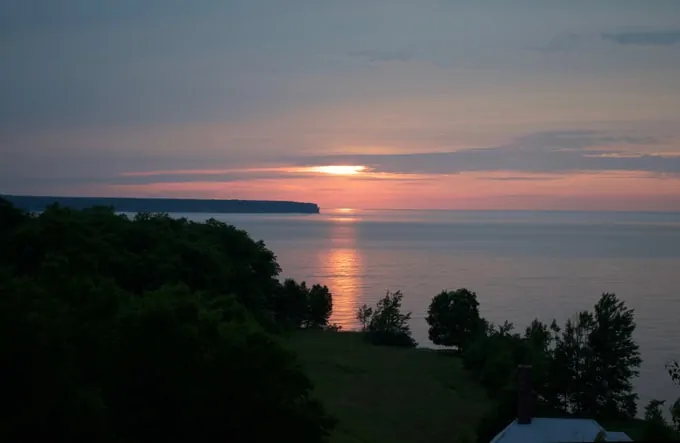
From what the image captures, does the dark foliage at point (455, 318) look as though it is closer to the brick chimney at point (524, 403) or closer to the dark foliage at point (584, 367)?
the dark foliage at point (584, 367)

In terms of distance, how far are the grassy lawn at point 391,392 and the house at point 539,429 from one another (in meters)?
5.73

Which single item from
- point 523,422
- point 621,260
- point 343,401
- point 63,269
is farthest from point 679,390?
point 621,260

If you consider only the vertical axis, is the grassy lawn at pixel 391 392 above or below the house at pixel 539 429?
below

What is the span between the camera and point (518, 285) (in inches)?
2908

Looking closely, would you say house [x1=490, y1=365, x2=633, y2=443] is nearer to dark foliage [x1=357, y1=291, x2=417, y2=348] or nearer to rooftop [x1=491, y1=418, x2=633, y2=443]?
rooftop [x1=491, y1=418, x2=633, y2=443]

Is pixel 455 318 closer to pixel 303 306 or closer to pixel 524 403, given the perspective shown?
pixel 303 306

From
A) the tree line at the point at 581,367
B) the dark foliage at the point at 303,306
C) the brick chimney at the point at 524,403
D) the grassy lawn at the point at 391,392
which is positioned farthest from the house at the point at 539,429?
the dark foliage at the point at 303,306

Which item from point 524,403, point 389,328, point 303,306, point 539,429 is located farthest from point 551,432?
point 303,306

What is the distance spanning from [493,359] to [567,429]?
13261 millimetres

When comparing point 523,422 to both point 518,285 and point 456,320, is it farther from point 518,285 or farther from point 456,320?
point 518,285

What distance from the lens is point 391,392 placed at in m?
31.0

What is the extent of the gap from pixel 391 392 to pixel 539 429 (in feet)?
44.2

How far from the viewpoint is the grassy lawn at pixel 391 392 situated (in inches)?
995

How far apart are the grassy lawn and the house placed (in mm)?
5728
